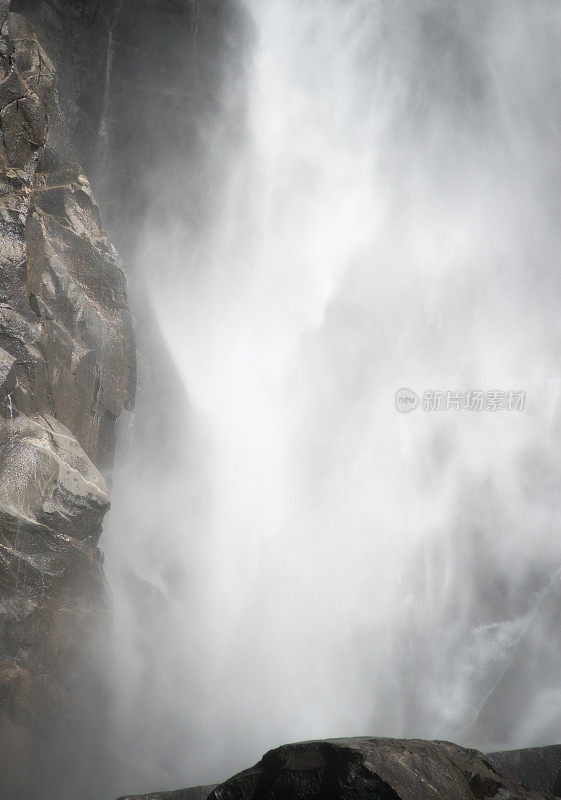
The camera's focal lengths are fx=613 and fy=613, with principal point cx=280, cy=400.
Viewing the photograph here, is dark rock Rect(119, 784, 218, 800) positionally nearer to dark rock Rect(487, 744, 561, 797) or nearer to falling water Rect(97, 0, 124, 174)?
dark rock Rect(487, 744, 561, 797)

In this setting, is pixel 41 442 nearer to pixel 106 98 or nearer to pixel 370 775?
pixel 370 775

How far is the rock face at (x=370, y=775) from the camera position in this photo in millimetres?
4910

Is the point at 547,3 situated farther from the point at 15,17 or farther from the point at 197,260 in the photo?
the point at 15,17

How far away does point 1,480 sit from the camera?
8602mm

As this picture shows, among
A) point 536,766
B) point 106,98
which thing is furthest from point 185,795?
point 106,98

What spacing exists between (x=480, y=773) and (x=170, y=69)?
15965mm

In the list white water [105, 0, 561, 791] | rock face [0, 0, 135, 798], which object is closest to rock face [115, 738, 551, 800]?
rock face [0, 0, 135, 798]

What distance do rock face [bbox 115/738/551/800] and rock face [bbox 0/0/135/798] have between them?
181 inches

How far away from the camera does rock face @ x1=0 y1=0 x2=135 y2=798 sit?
8742mm

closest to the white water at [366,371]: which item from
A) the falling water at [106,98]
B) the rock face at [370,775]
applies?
the falling water at [106,98]

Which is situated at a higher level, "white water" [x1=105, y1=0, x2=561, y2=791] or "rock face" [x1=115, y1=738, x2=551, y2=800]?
"white water" [x1=105, y1=0, x2=561, y2=791]

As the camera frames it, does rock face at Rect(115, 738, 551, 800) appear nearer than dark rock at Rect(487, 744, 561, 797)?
Yes

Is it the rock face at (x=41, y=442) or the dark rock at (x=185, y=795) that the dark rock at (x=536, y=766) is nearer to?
the dark rock at (x=185, y=795)

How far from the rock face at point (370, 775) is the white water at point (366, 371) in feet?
23.7
